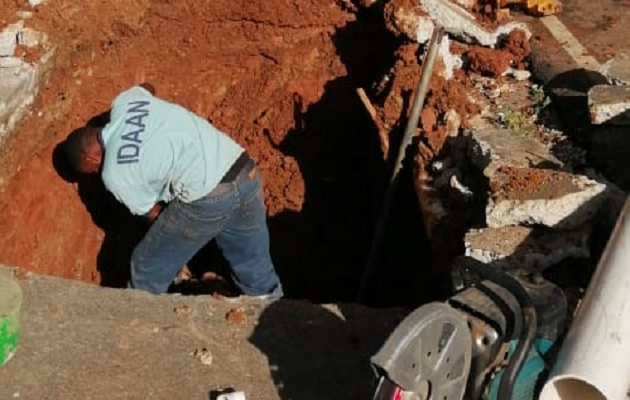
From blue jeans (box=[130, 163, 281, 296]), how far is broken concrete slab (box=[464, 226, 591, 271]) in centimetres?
134

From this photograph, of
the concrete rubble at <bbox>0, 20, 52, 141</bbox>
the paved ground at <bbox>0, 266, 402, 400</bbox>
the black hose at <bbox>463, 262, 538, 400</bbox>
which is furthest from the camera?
the concrete rubble at <bbox>0, 20, 52, 141</bbox>

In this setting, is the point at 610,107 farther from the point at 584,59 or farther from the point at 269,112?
the point at 269,112

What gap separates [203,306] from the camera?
217 inches

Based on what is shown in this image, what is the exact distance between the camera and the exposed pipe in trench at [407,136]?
20.9 feet

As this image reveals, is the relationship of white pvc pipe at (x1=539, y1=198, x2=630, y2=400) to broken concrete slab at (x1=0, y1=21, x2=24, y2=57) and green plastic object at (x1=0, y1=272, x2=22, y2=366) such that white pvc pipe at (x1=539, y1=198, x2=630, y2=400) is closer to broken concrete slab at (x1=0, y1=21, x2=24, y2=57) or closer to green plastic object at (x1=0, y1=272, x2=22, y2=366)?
green plastic object at (x1=0, y1=272, x2=22, y2=366)

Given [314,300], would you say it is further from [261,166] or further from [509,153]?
[509,153]

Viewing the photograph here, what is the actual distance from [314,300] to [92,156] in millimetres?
2203

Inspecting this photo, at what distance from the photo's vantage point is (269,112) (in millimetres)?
7840

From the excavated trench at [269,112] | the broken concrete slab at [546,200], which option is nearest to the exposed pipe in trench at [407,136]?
the excavated trench at [269,112]

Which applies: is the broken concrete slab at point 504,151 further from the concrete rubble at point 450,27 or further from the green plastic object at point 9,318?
the green plastic object at point 9,318

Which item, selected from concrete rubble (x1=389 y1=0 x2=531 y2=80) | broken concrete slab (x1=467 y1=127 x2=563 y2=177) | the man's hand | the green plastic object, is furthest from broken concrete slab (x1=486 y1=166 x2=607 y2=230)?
the green plastic object

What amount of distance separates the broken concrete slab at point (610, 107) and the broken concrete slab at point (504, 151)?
0.30 meters

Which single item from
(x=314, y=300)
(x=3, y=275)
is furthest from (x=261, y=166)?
(x=3, y=275)

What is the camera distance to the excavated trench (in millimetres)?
6969
